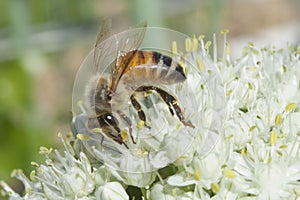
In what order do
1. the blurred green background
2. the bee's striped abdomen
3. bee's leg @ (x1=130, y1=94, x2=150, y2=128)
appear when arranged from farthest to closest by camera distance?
the blurred green background < bee's leg @ (x1=130, y1=94, x2=150, y2=128) < the bee's striped abdomen

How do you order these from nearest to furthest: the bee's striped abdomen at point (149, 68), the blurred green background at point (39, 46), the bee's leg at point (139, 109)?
the bee's striped abdomen at point (149, 68) < the bee's leg at point (139, 109) < the blurred green background at point (39, 46)

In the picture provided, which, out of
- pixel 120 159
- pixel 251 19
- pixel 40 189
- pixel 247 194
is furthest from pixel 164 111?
pixel 251 19

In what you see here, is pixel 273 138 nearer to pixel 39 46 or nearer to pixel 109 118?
pixel 109 118

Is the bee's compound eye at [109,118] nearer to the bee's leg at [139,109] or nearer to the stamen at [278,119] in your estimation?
the bee's leg at [139,109]

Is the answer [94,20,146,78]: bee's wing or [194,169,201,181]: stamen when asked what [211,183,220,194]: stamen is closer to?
[194,169,201,181]: stamen

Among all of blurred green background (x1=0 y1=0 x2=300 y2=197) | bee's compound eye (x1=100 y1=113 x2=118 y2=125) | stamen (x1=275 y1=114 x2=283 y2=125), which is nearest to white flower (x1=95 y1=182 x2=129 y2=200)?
bee's compound eye (x1=100 y1=113 x2=118 y2=125)

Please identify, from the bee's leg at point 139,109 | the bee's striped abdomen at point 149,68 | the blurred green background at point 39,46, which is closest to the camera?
the bee's striped abdomen at point 149,68

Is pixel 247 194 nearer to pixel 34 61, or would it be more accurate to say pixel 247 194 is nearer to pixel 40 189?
pixel 40 189

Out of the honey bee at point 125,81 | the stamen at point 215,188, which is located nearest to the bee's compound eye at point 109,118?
the honey bee at point 125,81
